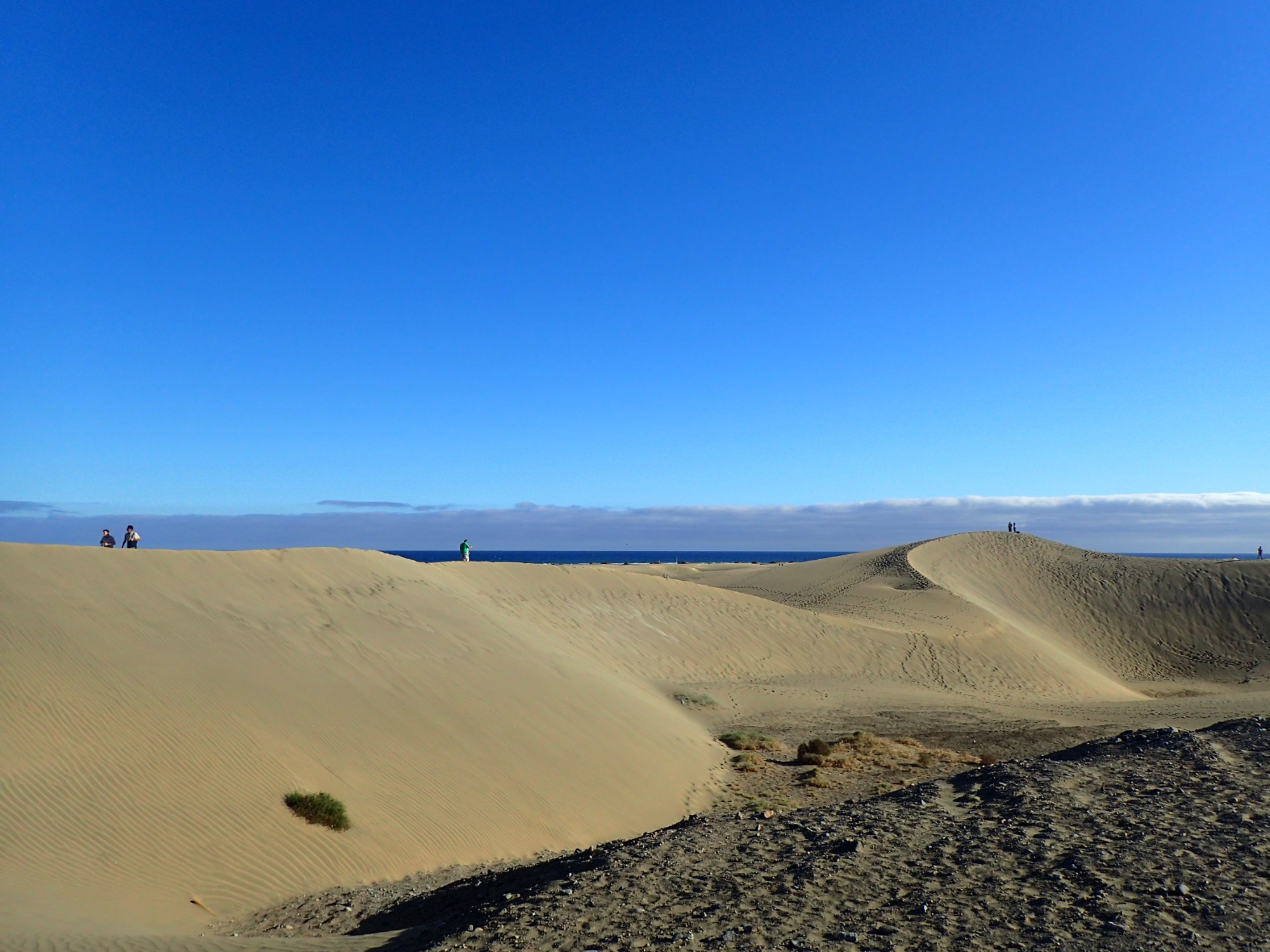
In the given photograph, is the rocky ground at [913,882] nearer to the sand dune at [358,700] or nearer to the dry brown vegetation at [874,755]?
the sand dune at [358,700]

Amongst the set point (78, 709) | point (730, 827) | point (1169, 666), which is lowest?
point (1169, 666)

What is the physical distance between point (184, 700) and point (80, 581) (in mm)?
4321

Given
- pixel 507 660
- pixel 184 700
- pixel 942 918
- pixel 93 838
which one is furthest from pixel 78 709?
pixel 942 918

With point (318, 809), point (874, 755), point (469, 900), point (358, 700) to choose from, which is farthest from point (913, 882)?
point (358, 700)

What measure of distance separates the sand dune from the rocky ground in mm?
1453

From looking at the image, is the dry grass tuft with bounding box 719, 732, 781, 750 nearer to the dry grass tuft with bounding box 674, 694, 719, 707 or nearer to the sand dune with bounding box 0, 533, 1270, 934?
the sand dune with bounding box 0, 533, 1270, 934

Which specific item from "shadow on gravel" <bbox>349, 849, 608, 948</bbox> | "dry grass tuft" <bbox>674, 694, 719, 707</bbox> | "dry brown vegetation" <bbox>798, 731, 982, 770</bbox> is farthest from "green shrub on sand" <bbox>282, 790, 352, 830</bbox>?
"dry grass tuft" <bbox>674, 694, 719, 707</bbox>

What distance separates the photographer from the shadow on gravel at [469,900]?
614 centimetres

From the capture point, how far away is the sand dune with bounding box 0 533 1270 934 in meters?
8.48

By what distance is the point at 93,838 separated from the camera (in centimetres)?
825

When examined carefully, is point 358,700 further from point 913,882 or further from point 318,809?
point 913,882

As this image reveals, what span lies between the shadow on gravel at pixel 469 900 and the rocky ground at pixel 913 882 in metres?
0.03

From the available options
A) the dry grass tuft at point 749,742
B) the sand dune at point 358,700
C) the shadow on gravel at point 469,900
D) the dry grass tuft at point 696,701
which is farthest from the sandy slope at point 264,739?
the shadow on gravel at point 469,900

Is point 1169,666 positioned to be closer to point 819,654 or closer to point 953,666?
point 953,666
